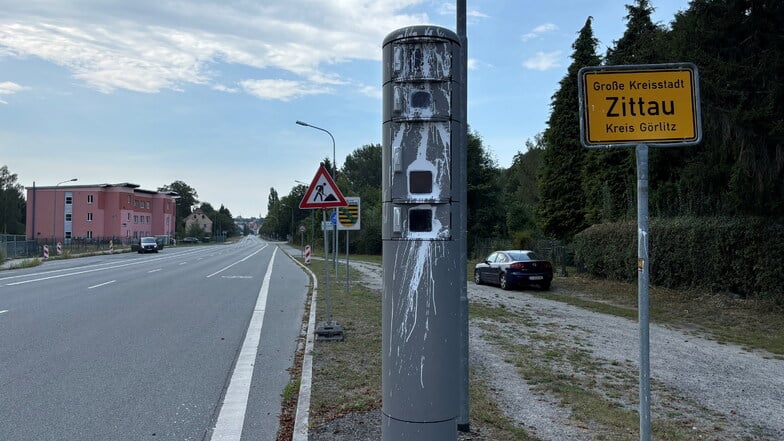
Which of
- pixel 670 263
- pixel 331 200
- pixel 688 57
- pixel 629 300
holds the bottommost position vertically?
pixel 629 300

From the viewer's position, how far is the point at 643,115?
310cm

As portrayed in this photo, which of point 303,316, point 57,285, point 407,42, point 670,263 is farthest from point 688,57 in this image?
point 57,285

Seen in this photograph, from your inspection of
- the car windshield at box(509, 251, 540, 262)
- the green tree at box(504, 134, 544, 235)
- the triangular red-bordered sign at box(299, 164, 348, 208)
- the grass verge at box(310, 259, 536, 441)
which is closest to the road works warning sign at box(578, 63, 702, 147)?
the grass verge at box(310, 259, 536, 441)

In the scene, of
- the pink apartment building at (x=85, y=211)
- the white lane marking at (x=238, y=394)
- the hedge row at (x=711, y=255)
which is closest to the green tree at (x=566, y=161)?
the hedge row at (x=711, y=255)

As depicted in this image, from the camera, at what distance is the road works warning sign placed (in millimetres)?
3066

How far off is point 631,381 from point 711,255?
9.95 meters

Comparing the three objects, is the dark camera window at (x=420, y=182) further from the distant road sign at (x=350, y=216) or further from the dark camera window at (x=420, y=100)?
the distant road sign at (x=350, y=216)

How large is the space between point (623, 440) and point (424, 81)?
3.24 meters

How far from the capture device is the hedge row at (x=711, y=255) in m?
12.4

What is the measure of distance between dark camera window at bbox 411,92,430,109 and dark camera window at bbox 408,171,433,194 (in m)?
0.38

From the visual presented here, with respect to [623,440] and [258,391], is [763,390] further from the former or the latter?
[258,391]

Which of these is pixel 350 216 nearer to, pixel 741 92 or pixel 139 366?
pixel 139 366

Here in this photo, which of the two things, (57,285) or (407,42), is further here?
(57,285)

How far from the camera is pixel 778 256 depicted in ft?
39.8
